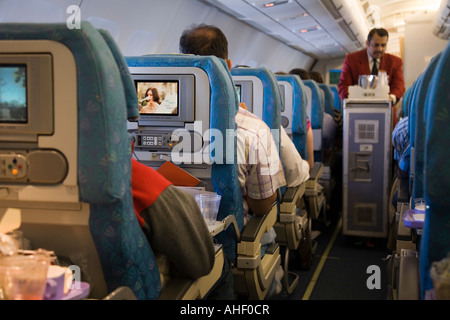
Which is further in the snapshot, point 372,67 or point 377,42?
point 372,67

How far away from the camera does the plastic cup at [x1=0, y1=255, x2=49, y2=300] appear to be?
1.30 metres

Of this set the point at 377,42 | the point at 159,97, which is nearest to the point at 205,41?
the point at 159,97

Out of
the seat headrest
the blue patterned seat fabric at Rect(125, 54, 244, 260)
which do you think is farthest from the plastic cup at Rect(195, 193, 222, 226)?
the seat headrest

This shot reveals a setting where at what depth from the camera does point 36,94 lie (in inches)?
56.1

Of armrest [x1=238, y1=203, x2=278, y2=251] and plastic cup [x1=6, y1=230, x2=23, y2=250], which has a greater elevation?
plastic cup [x1=6, y1=230, x2=23, y2=250]

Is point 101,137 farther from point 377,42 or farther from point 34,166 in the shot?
point 377,42

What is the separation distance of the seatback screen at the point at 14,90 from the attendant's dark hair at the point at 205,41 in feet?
5.44

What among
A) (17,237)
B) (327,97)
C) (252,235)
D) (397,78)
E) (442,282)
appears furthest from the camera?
(327,97)

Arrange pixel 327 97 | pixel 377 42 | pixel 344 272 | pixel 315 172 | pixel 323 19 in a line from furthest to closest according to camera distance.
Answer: pixel 323 19, pixel 327 97, pixel 377 42, pixel 315 172, pixel 344 272

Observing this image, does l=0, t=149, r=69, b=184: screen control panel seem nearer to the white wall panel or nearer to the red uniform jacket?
the white wall panel

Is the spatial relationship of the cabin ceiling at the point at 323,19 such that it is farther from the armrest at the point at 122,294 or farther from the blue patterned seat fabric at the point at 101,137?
the armrest at the point at 122,294

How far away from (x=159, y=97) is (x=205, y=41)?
54cm

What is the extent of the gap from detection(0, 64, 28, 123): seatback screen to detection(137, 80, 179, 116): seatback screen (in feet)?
3.95
